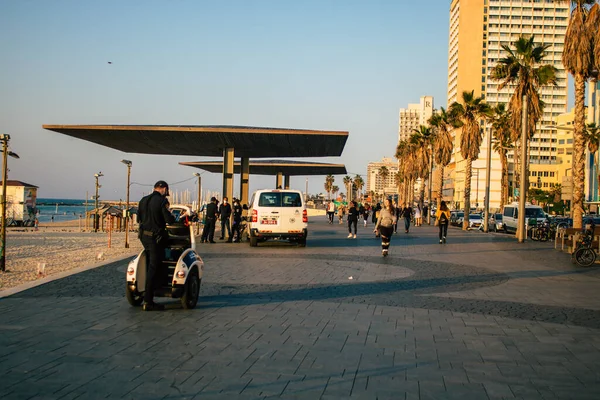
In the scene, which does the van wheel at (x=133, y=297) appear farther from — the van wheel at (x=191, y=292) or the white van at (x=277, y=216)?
the white van at (x=277, y=216)

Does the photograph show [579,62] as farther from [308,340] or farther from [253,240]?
[308,340]

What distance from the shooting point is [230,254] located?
19578 millimetres

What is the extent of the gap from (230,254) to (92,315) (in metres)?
11.0

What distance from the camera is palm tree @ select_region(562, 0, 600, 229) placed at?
1001 inches

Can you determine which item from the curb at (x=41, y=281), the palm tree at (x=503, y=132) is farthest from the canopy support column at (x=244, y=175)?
the palm tree at (x=503, y=132)

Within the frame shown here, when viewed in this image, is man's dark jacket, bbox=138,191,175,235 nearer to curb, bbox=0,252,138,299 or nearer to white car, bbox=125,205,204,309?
white car, bbox=125,205,204,309

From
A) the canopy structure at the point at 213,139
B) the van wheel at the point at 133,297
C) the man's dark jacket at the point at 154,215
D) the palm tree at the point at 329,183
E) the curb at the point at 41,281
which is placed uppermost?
the palm tree at the point at 329,183

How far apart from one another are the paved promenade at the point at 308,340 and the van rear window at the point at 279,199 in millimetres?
8870

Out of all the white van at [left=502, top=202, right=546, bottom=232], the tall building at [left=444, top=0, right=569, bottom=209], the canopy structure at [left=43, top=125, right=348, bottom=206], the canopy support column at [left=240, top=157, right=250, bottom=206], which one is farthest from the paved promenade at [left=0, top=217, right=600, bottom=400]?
the tall building at [left=444, top=0, right=569, bottom=209]

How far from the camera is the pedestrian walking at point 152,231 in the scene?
29.1ft

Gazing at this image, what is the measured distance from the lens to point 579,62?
1017 inches

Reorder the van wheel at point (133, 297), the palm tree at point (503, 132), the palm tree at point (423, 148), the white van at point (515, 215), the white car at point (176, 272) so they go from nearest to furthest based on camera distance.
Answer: the white car at point (176, 272) < the van wheel at point (133, 297) < the white van at point (515, 215) < the palm tree at point (503, 132) < the palm tree at point (423, 148)

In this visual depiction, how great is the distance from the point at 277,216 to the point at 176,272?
44.2 ft

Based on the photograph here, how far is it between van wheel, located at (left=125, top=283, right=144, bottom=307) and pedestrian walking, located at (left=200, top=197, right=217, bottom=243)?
14.2 meters
